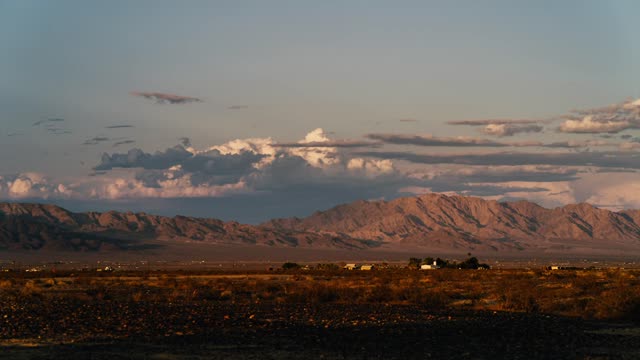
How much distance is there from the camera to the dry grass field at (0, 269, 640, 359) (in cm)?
2428

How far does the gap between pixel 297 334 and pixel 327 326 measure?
2.69 metres

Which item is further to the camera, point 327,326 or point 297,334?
point 327,326

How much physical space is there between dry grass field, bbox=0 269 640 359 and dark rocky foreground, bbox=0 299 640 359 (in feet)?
0.11

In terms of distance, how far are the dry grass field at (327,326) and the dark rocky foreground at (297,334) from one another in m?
0.03

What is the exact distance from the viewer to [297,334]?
28.1m

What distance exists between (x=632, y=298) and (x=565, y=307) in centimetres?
361

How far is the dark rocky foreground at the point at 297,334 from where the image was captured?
78.1 ft

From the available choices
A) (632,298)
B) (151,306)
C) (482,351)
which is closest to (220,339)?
(482,351)

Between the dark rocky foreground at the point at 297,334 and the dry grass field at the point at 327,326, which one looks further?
the dry grass field at the point at 327,326

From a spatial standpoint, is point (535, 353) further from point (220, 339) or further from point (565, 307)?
point (565, 307)

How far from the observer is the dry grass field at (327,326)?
79.7 ft

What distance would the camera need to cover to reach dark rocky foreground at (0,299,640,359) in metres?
23.8

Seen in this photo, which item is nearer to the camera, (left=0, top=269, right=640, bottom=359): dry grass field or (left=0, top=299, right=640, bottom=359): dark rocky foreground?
(left=0, top=299, right=640, bottom=359): dark rocky foreground

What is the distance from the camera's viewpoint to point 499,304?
42.1 meters
